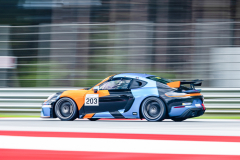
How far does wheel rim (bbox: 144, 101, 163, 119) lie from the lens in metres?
7.88

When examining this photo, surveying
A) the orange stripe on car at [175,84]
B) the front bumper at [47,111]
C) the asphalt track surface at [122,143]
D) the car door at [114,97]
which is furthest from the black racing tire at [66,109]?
the orange stripe on car at [175,84]

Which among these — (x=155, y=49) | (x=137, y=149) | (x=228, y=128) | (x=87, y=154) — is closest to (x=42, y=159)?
(x=87, y=154)

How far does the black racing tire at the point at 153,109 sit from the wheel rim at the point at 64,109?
1692 mm

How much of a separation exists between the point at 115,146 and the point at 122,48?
5.79 metres

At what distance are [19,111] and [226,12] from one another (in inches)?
241

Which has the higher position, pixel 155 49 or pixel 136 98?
pixel 155 49

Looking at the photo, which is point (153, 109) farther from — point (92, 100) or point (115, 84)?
point (92, 100)

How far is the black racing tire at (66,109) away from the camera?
853 centimetres

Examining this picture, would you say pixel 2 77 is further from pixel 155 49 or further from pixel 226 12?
pixel 226 12

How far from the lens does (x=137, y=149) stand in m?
4.65

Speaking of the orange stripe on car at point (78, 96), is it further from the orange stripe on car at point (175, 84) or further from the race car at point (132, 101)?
the orange stripe on car at point (175, 84)

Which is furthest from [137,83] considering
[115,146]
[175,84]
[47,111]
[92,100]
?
[115,146]

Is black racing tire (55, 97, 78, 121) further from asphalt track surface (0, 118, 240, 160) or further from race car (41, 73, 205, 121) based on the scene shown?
asphalt track surface (0, 118, 240, 160)

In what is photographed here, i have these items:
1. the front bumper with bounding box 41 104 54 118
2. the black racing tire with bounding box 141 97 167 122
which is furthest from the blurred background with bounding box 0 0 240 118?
the black racing tire with bounding box 141 97 167 122
